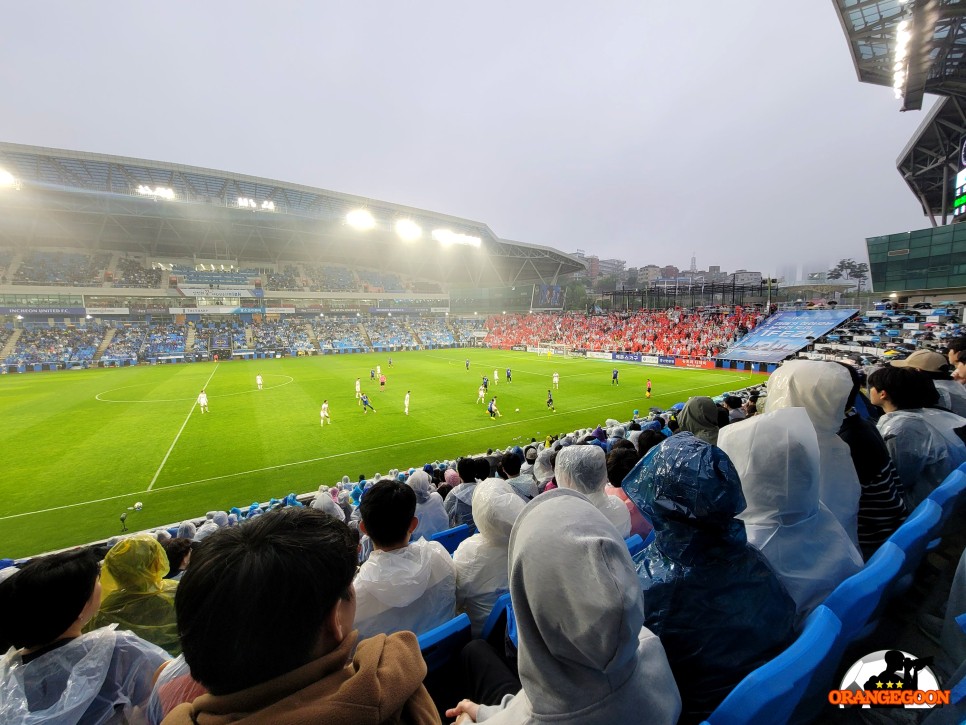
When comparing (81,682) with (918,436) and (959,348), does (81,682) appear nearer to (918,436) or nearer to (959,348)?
(918,436)

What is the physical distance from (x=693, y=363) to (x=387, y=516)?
118ft

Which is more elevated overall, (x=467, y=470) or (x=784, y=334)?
(x=467, y=470)

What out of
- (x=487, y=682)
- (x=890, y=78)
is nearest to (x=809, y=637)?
(x=487, y=682)

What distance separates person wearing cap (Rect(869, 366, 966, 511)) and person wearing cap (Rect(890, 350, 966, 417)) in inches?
56.4

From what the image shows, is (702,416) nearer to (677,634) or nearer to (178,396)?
(677,634)

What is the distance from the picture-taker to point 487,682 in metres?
1.94

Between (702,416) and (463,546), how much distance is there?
3919 mm

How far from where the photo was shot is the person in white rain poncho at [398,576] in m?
2.60

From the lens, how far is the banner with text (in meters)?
33.2

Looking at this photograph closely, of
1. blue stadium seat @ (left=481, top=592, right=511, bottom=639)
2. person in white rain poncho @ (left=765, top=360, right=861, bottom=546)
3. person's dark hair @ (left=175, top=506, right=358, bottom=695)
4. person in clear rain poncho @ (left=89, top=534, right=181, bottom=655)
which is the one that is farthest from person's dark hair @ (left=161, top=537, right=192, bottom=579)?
person in white rain poncho @ (left=765, top=360, right=861, bottom=546)

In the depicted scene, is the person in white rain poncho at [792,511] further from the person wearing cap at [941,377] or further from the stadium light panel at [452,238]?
the stadium light panel at [452,238]

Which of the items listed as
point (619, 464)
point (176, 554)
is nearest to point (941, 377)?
point (619, 464)

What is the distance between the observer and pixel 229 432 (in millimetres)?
16281

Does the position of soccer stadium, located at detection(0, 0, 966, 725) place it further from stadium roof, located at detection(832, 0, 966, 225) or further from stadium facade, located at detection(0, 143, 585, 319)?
stadium facade, located at detection(0, 143, 585, 319)
